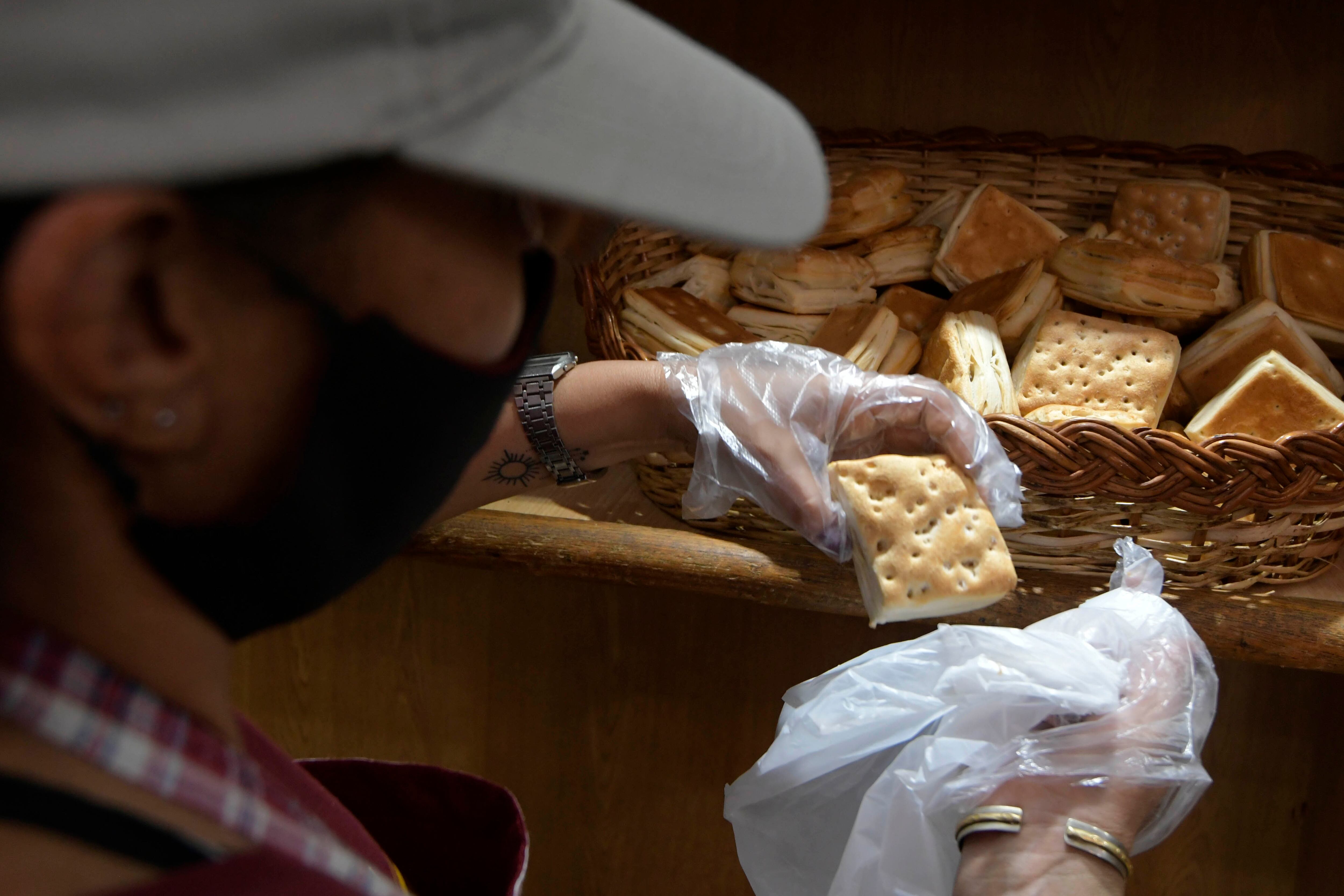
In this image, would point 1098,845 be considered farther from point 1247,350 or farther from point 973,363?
point 1247,350

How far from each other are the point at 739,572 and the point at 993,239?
659 millimetres

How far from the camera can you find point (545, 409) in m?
1.00

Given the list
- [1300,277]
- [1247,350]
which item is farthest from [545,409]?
[1300,277]

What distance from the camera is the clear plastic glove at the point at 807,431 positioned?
93 centimetres

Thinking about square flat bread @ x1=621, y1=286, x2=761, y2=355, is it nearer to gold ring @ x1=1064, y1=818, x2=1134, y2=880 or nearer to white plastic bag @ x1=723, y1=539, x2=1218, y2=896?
white plastic bag @ x1=723, y1=539, x2=1218, y2=896

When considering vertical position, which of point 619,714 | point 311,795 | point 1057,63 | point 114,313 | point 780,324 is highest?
point 114,313

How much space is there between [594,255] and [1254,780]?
1417mm

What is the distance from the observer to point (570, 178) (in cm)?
31

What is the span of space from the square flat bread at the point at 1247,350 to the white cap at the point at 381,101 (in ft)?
3.37

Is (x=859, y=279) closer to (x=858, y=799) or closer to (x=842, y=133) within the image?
(x=842, y=133)

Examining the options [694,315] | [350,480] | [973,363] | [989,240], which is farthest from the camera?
[989,240]

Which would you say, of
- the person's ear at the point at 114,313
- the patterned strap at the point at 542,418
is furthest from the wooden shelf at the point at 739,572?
the person's ear at the point at 114,313

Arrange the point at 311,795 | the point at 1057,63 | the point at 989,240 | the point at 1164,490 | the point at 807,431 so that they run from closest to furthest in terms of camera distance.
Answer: the point at 311,795 → the point at 1164,490 → the point at 807,431 → the point at 989,240 → the point at 1057,63

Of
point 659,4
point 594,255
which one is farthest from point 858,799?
point 659,4
